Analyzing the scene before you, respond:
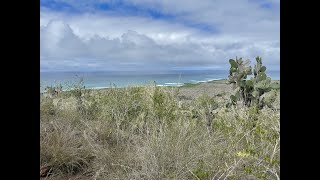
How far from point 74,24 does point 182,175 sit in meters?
1.22

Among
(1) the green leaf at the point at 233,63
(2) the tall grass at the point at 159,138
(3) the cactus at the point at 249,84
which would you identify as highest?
(1) the green leaf at the point at 233,63

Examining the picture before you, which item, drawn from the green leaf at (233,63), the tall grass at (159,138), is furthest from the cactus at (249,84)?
the tall grass at (159,138)

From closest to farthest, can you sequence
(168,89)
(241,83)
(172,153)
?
(172,153)
(241,83)
(168,89)

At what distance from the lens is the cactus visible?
126 inches

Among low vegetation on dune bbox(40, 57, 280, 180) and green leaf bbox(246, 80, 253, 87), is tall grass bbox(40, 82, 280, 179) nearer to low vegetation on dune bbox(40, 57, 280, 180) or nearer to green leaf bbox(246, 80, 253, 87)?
low vegetation on dune bbox(40, 57, 280, 180)

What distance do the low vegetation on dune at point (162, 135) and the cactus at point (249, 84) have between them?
11 millimetres

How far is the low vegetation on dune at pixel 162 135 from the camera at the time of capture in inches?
85.9

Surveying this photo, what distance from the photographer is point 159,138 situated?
2404mm

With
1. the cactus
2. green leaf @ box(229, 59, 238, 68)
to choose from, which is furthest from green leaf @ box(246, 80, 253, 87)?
green leaf @ box(229, 59, 238, 68)

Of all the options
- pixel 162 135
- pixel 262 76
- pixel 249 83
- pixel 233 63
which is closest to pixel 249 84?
pixel 249 83

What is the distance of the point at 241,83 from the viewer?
3361mm

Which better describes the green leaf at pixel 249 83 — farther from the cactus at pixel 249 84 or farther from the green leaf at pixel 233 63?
the green leaf at pixel 233 63
